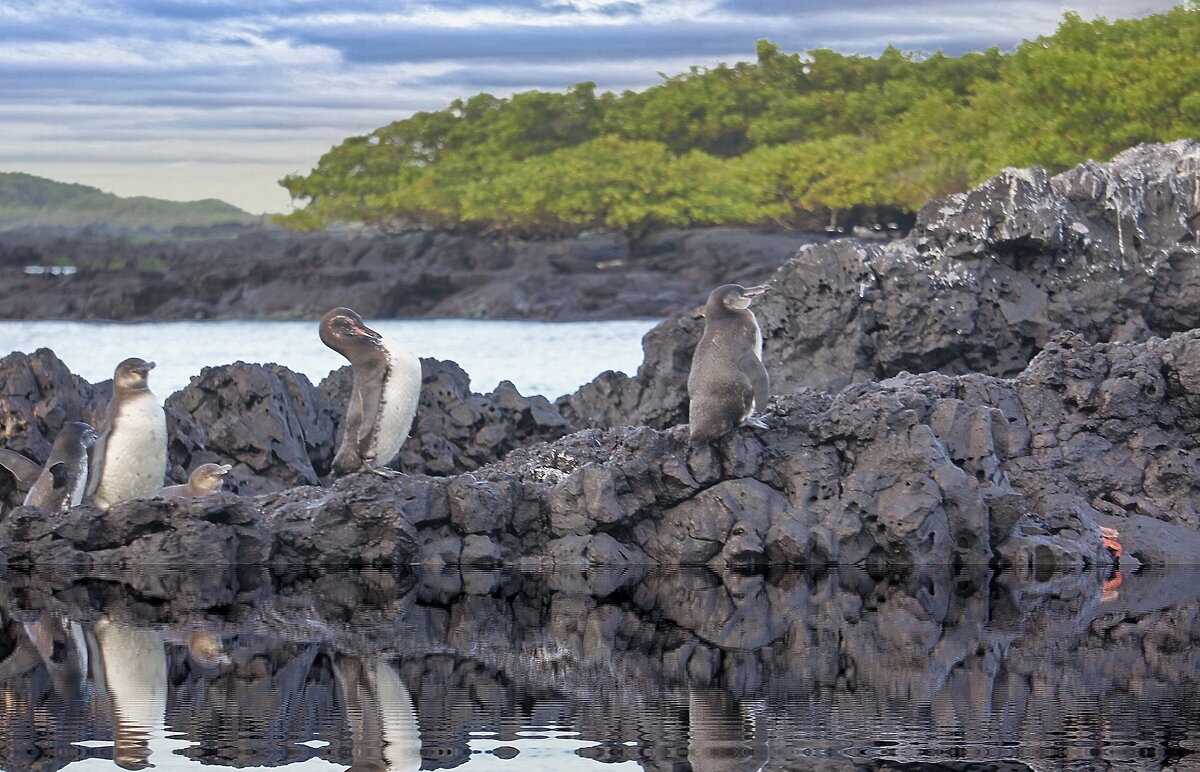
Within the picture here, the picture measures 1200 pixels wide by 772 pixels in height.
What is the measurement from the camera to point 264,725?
226 inches

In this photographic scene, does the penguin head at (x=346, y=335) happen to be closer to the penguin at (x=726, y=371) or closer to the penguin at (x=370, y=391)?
the penguin at (x=370, y=391)

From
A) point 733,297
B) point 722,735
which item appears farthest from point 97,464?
point 722,735

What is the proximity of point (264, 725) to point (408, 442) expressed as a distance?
297 inches

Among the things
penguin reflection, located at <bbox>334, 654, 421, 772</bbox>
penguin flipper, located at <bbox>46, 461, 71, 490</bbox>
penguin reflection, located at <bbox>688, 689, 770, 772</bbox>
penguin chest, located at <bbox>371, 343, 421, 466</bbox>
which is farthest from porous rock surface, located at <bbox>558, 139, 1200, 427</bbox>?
penguin reflection, located at <bbox>688, 689, 770, 772</bbox>

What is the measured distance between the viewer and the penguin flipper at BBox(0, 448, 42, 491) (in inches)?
440

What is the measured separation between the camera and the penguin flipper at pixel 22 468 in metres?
11.2

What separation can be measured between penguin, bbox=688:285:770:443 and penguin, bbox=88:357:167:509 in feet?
10.9

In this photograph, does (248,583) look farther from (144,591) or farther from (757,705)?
(757,705)

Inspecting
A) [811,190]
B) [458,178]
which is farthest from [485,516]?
[458,178]

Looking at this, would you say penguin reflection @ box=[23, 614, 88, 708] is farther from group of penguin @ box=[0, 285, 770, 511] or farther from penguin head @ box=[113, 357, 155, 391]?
penguin head @ box=[113, 357, 155, 391]

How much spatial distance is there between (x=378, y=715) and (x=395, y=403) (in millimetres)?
4510

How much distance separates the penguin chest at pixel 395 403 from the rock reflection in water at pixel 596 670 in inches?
34.7

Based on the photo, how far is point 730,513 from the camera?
33.0ft

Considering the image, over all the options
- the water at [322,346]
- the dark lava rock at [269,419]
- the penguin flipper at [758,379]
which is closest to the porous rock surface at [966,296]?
the dark lava rock at [269,419]
